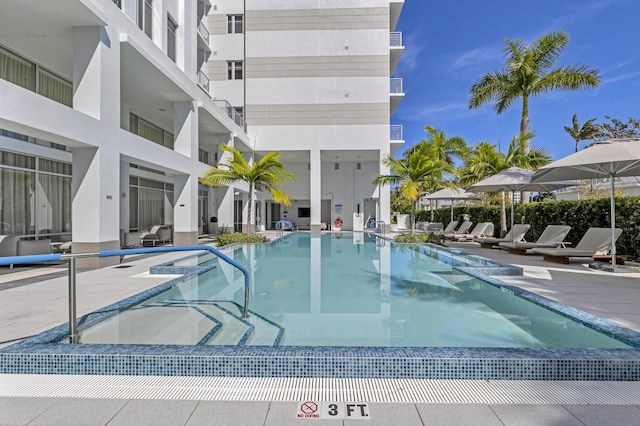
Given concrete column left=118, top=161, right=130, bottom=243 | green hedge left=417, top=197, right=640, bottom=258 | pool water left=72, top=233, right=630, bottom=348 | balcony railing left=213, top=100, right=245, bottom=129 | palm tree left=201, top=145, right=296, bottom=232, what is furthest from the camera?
balcony railing left=213, top=100, right=245, bottom=129

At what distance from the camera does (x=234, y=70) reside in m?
23.6

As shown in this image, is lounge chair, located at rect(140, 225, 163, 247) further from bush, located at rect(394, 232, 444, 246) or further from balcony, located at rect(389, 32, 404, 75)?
balcony, located at rect(389, 32, 404, 75)

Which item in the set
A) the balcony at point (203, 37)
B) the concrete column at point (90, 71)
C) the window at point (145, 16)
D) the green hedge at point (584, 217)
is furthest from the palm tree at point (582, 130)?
the concrete column at point (90, 71)

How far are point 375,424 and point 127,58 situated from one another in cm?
1109

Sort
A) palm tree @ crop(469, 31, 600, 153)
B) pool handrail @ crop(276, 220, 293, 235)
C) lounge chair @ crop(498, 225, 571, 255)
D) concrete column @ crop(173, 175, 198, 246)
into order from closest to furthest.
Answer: lounge chair @ crop(498, 225, 571, 255), concrete column @ crop(173, 175, 198, 246), palm tree @ crop(469, 31, 600, 153), pool handrail @ crop(276, 220, 293, 235)

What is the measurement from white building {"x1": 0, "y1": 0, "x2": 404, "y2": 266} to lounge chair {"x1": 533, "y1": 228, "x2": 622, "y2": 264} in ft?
37.5

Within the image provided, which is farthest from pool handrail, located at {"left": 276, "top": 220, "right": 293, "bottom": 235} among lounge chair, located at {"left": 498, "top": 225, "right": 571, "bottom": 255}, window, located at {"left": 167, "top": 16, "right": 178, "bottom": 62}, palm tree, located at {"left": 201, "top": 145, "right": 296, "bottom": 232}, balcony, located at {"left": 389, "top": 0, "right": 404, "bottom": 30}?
balcony, located at {"left": 389, "top": 0, "right": 404, "bottom": 30}

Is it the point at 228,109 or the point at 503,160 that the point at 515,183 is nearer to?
the point at 503,160

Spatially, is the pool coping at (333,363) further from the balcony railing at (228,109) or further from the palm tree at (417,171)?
the balcony railing at (228,109)

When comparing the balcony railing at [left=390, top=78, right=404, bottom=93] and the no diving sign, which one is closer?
the no diving sign

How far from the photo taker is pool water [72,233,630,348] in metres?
3.92

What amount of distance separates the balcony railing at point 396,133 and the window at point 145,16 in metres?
15.5

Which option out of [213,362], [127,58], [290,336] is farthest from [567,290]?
[127,58]

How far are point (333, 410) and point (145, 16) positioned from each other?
13147 millimetres
